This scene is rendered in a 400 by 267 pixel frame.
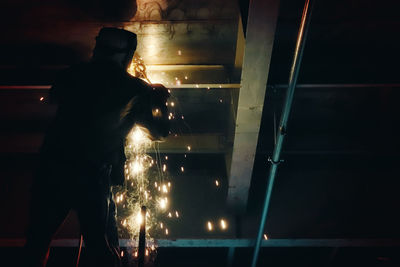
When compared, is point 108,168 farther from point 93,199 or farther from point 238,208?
point 238,208

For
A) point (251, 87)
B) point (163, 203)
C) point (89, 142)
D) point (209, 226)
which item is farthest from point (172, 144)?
point (89, 142)

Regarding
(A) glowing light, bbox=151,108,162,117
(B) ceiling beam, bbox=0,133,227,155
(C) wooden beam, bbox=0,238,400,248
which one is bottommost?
(C) wooden beam, bbox=0,238,400,248

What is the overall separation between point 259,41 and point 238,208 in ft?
7.85

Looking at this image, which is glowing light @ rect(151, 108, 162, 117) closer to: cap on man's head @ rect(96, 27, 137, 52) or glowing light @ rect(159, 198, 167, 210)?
cap on man's head @ rect(96, 27, 137, 52)

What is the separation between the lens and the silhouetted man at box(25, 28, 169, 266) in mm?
1674

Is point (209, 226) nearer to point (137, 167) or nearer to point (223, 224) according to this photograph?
point (223, 224)

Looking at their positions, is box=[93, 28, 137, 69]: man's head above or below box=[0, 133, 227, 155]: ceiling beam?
below

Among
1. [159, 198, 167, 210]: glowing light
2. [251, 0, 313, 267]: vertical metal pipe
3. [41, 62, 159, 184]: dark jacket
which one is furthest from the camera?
[159, 198, 167, 210]: glowing light

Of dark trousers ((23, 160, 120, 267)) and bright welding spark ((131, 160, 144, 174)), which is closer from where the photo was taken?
dark trousers ((23, 160, 120, 267))

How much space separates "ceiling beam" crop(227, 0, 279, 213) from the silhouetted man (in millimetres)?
940

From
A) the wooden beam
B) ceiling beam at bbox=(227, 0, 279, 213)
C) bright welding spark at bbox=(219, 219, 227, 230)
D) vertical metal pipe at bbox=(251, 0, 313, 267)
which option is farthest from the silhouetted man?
bright welding spark at bbox=(219, 219, 227, 230)

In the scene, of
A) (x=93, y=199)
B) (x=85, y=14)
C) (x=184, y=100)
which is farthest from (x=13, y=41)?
(x=93, y=199)

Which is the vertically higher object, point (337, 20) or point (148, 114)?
point (337, 20)

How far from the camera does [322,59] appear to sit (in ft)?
10.7
